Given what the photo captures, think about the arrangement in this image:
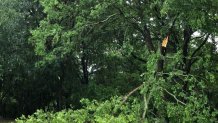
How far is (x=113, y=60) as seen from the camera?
2147 centimetres

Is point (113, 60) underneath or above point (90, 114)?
above

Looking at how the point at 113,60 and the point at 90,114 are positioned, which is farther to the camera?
the point at 113,60

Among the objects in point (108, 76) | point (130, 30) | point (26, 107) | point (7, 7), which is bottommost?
point (26, 107)

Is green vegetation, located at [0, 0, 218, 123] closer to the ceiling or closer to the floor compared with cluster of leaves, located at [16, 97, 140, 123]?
closer to the ceiling

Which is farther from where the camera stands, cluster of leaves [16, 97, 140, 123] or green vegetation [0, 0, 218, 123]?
green vegetation [0, 0, 218, 123]

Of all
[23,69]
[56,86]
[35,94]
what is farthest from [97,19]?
[35,94]

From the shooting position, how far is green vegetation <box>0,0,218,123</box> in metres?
12.5

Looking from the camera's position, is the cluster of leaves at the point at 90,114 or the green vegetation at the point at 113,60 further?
the green vegetation at the point at 113,60

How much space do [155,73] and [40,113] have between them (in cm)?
374

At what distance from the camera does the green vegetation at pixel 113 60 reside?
41.0ft

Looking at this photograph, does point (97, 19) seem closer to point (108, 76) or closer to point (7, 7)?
point (7, 7)

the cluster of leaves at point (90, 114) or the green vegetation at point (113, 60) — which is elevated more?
the green vegetation at point (113, 60)

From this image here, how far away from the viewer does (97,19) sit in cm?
1584

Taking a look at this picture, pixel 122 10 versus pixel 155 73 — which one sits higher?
pixel 122 10
